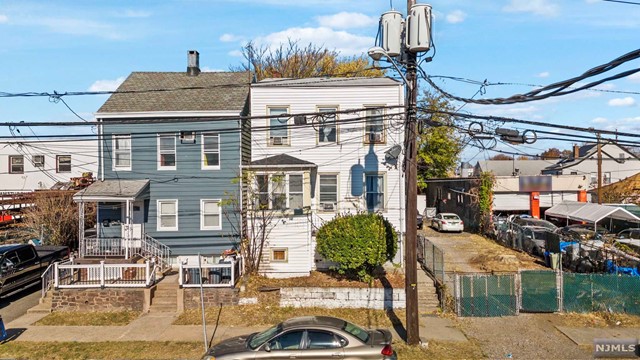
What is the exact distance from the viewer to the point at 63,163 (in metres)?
32.1

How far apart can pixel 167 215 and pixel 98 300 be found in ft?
16.7

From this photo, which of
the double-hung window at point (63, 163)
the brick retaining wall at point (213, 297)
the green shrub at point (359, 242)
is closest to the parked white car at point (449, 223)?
the green shrub at point (359, 242)

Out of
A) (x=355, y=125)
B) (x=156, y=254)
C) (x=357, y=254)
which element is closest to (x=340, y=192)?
(x=355, y=125)

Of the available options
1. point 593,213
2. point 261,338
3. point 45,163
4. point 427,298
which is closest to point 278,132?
point 427,298

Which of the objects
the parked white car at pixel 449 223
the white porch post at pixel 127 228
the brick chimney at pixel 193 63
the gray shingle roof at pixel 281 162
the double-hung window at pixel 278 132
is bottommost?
the parked white car at pixel 449 223

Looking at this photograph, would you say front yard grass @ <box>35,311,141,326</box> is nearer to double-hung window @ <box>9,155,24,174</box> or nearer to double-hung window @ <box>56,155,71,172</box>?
double-hung window @ <box>56,155,71,172</box>

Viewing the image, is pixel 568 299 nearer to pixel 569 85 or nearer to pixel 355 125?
pixel 569 85

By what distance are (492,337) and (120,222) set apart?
15583mm

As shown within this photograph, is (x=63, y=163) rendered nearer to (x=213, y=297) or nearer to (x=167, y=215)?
(x=167, y=215)

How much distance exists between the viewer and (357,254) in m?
16.2

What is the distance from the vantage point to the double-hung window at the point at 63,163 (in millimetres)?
31938

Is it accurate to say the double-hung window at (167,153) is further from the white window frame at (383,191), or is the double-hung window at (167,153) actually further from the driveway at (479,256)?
the driveway at (479,256)

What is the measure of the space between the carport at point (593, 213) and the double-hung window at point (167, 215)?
19.4 metres

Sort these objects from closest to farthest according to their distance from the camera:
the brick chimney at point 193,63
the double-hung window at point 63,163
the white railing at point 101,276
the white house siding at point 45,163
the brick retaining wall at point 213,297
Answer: the brick retaining wall at point 213,297 → the white railing at point 101,276 → the brick chimney at point 193,63 → the white house siding at point 45,163 → the double-hung window at point 63,163
